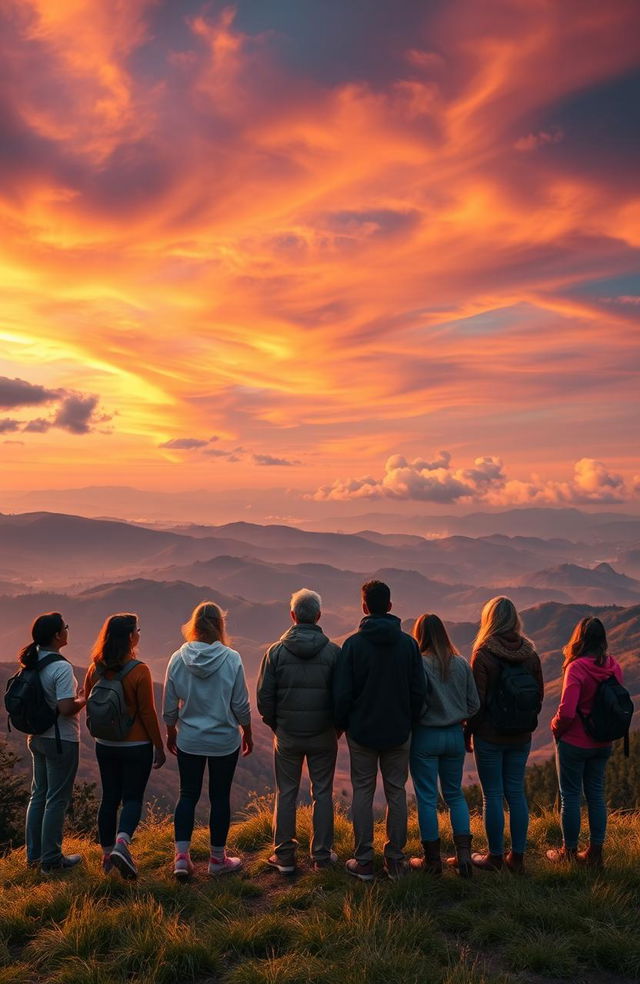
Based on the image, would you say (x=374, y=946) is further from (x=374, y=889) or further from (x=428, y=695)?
(x=428, y=695)

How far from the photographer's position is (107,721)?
267 inches

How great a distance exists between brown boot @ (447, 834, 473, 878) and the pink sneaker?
2319mm

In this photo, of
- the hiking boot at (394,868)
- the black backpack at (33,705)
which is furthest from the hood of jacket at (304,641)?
the black backpack at (33,705)

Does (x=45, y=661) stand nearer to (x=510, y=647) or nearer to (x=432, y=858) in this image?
(x=432, y=858)

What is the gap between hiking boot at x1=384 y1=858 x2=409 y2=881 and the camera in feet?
22.0

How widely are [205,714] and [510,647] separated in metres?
3.24

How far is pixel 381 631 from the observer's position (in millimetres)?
6652

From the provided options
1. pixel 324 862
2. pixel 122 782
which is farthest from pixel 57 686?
pixel 324 862

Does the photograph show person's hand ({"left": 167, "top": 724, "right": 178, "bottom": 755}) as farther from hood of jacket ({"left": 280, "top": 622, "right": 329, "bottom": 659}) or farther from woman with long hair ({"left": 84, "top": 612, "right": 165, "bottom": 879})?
hood of jacket ({"left": 280, "top": 622, "right": 329, "bottom": 659})

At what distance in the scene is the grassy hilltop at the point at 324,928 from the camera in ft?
16.1

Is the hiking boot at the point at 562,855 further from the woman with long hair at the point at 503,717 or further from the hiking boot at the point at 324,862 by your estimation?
the hiking boot at the point at 324,862

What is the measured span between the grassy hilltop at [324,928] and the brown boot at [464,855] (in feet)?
0.34

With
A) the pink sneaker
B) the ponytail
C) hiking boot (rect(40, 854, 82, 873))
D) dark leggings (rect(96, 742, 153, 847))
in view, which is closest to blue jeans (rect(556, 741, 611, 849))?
the pink sneaker

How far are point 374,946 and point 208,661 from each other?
2965mm
